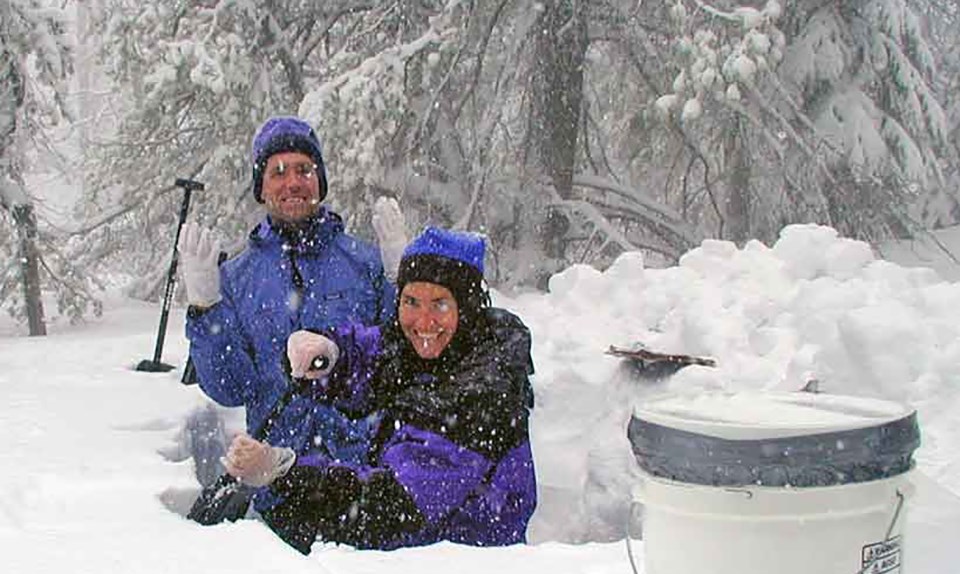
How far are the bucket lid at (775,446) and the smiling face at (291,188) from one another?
2.42m

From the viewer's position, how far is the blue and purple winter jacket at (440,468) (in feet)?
10.9

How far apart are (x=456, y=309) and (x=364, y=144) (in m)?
5.73

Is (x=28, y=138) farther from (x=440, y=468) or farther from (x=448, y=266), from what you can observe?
(x=440, y=468)

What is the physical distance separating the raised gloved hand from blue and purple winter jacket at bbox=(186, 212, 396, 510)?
2.26 feet

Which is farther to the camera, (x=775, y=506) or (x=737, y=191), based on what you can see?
(x=737, y=191)

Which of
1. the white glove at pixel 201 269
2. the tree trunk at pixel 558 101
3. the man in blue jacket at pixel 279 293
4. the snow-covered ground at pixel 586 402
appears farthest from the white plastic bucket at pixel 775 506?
the tree trunk at pixel 558 101

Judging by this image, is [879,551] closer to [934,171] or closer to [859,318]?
[859,318]

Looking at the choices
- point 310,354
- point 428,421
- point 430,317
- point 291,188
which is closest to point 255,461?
point 310,354

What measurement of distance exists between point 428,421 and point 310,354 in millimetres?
426

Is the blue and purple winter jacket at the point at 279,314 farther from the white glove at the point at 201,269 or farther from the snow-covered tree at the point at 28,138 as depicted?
the snow-covered tree at the point at 28,138

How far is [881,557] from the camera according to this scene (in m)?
1.69

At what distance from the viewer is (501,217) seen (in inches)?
414

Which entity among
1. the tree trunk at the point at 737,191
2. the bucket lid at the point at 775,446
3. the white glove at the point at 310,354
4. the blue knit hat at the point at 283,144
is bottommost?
the tree trunk at the point at 737,191

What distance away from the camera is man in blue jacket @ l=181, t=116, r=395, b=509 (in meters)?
3.94
